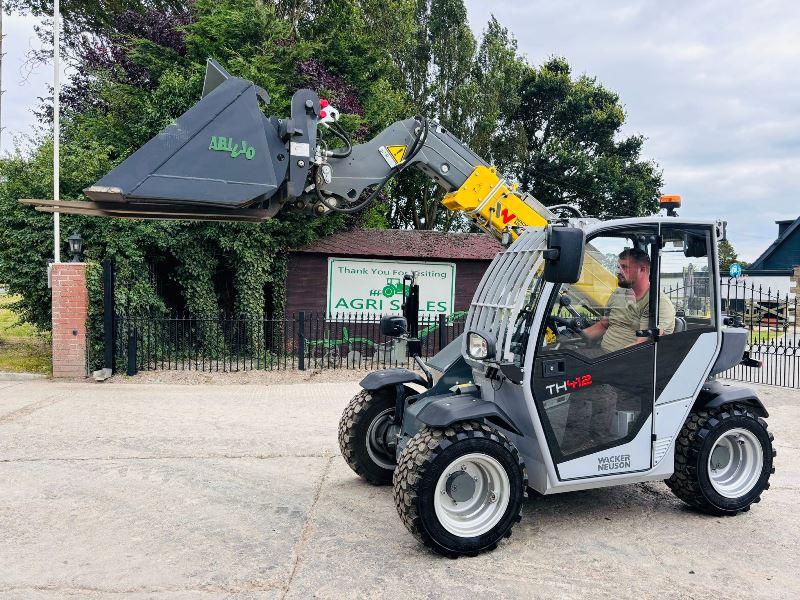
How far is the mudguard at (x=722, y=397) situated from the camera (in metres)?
4.81

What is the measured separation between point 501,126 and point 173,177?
2280cm

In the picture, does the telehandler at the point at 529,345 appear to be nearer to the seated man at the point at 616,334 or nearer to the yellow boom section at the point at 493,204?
the seated man at the point at 616,334

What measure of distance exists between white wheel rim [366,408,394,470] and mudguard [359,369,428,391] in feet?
0.88

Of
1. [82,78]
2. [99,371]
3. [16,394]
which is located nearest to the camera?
[16,394]

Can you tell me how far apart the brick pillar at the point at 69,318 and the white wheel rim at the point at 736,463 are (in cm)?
984

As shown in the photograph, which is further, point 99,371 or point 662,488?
point 99,371

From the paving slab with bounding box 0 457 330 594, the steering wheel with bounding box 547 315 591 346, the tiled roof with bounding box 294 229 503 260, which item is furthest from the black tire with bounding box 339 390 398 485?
the tiled roof with bounding box 294 229 503 260

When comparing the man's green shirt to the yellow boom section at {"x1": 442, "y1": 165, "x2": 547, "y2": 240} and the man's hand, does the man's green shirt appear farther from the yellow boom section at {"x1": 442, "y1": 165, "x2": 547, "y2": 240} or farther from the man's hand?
the yellow boom section at {"x1": 442, "y1": 165, "x2": 547, "y2": 240}

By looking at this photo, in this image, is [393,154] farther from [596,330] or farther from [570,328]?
[596,330]

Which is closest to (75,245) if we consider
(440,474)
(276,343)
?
(276,343)

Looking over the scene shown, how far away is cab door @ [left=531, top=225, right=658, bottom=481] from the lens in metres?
4.29

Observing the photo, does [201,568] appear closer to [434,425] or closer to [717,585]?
[434,425]

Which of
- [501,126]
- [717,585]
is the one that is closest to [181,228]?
[717,585]

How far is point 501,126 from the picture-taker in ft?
82.7
